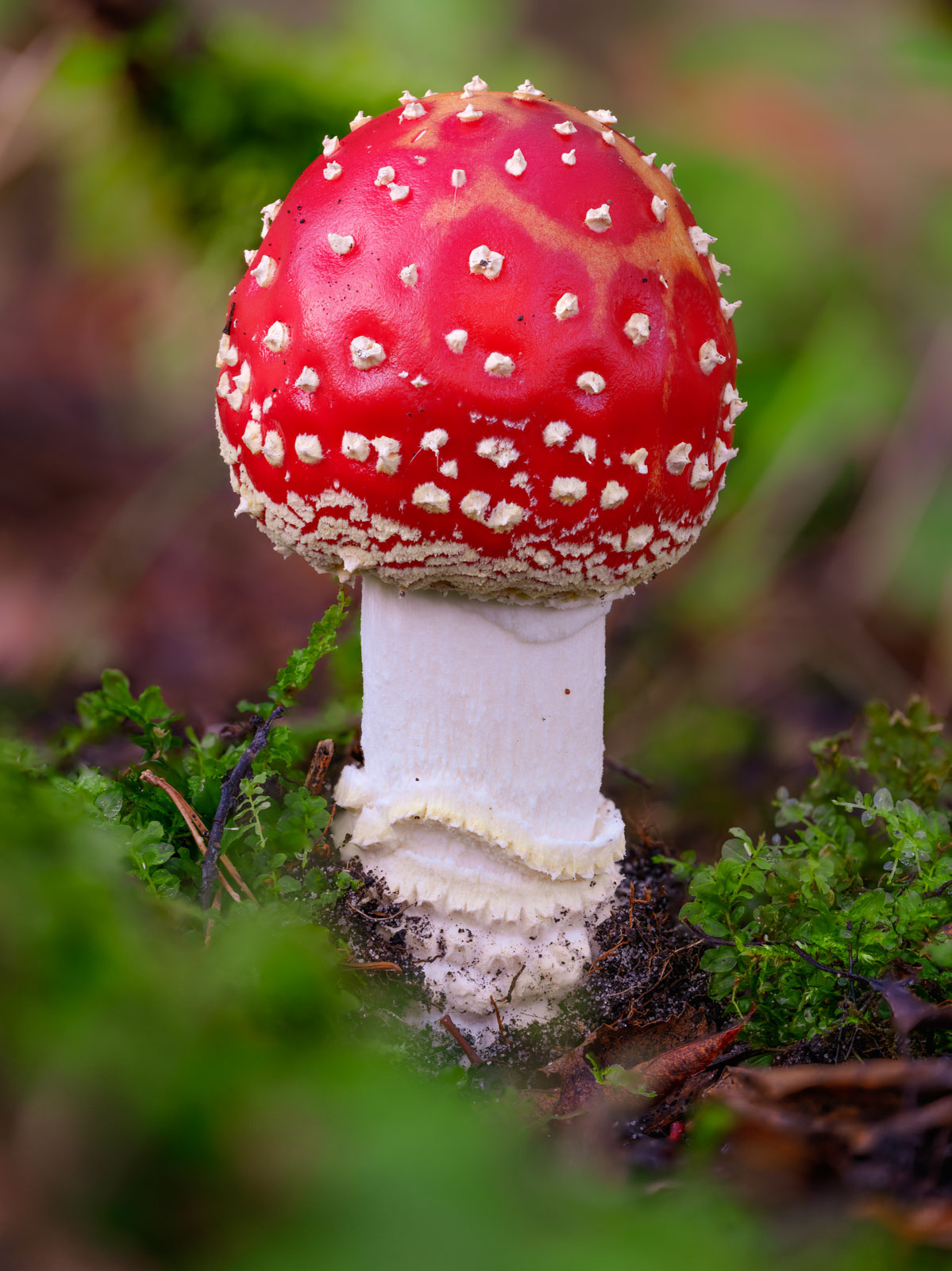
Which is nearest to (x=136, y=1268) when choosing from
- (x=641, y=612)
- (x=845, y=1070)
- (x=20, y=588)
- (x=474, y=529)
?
(x=845, y=1070)

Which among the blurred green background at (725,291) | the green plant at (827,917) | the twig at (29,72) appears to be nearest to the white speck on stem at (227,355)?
the blurred green background at (725,291)

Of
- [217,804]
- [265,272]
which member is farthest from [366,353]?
[217,804]

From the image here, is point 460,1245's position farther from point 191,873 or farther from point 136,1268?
point 191,873

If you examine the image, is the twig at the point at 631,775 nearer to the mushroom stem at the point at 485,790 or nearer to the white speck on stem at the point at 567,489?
the mushroom stem at the point at 485,790

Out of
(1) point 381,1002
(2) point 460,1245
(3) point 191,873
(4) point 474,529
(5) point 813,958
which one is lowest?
(1) point 381,1002

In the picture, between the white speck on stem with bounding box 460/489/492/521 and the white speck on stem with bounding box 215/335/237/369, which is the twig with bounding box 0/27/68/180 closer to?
the white speck on stem with bounding box 215/335/237/369

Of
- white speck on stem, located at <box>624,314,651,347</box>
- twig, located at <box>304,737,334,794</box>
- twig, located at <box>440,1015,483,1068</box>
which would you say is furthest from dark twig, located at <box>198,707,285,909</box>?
white speck on stem, located at <box>624,314,651,347</box>

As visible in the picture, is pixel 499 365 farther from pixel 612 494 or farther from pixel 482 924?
pixel 482 924
